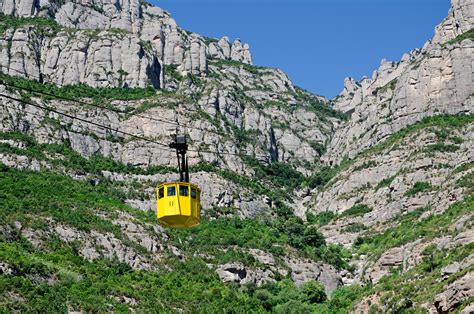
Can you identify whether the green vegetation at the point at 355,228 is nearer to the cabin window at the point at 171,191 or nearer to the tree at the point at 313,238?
the tree at the point at 313,238

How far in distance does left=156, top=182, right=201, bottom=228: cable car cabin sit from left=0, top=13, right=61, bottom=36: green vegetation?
13975 centimetres

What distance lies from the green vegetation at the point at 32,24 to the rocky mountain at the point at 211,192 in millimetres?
462

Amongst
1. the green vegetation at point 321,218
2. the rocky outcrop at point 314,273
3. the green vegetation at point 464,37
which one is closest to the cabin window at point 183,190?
the rocky outcrop at point 314,273

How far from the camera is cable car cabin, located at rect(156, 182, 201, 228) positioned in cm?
4209

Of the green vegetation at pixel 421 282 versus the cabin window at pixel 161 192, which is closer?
the cabin window at pixel 161 192

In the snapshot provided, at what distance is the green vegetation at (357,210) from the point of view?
152 metres

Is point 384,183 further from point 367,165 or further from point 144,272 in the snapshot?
point 144,272

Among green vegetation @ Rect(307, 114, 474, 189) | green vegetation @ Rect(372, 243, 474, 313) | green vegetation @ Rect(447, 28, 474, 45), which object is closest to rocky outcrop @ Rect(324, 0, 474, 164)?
green vegetation @ Rect(447, 28, 474, 45)

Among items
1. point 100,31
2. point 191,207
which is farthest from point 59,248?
point 100,31

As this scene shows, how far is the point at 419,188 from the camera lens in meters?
141

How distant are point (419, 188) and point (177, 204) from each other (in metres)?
105

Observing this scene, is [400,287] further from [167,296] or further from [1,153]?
[1,153]

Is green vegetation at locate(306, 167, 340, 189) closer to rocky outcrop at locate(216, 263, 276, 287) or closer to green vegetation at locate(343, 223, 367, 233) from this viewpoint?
green vegetation at locate(343, 223, 367, 233)

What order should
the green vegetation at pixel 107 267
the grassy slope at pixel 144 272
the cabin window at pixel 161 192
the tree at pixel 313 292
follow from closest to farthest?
1. the cabin window at pixel 161 192
2. the green vegetation at pixel 107 267
3. the grassy slope at pixel 144 272
4. the tree at pixel 313 292
